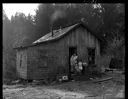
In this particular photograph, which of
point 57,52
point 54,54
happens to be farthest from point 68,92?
point 57,52

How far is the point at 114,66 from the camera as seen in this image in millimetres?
25422

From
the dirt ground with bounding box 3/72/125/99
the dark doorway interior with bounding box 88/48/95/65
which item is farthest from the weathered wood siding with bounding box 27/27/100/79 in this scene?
the dirt ground with bounding box 3/72/125/99

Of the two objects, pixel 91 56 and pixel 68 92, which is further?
pixel 91 56

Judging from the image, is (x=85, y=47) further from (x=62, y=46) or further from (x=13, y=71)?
(x=13, y=71)

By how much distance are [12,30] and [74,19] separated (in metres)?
11.2

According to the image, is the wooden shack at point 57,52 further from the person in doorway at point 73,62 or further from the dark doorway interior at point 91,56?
the person in doorway at point 73,62

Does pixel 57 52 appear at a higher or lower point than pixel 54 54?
higher

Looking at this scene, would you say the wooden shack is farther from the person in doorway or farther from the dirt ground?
the dirt ground

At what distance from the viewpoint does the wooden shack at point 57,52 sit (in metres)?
16.0

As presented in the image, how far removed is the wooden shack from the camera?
52.6ft

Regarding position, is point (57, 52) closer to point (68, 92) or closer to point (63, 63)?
point (63, 63)

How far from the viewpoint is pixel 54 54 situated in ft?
54.8

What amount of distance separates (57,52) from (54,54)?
0.35 meters

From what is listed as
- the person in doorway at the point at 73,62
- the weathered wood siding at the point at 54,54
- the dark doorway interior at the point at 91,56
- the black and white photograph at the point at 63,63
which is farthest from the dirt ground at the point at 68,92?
the dark doorway interior at the point at 91,56
